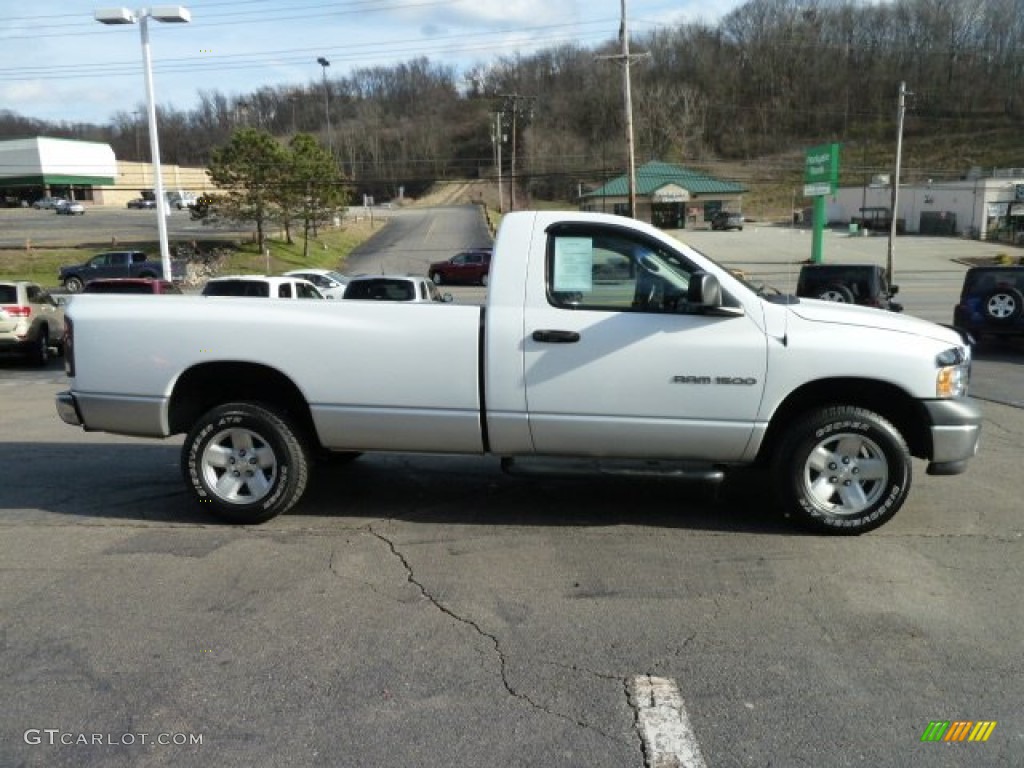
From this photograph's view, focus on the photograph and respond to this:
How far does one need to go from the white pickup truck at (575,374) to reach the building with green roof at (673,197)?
Answer: 81.8m

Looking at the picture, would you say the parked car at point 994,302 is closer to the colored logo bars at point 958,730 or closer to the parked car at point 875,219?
the colored logo bars at point 958,730

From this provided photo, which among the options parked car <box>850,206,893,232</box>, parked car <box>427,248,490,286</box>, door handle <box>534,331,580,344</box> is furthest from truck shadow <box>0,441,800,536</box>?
parked car <box>850,206,893,232</box>

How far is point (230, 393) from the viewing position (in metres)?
5.67

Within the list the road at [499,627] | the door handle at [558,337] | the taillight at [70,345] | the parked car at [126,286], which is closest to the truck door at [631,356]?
the door handle at [558,337]

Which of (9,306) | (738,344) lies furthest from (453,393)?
(9,306)

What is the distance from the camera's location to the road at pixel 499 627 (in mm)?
3033

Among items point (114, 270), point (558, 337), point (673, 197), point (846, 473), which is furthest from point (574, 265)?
point (673, 197)

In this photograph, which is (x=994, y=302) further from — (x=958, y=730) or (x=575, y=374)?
(x=958, y=730)

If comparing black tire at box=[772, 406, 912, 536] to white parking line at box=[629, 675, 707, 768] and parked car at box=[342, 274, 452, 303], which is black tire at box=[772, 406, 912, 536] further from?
parked car at box=[342, 274, 452, 303]

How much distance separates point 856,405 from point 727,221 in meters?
80.2

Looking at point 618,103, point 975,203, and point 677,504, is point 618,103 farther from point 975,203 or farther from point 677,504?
point 677,504

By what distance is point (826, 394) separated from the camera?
5172mm

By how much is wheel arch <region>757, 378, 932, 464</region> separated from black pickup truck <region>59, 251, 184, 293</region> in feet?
111

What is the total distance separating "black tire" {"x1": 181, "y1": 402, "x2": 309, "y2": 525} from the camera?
5.33 m
